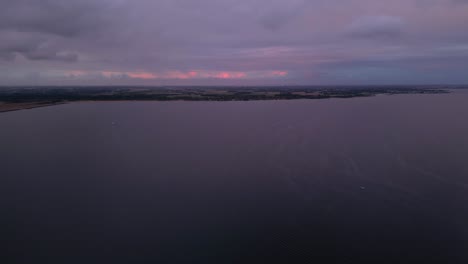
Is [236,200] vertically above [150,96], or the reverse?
[150,96]

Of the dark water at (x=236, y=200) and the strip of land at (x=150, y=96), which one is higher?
the strip of land at (x=150, y=96)

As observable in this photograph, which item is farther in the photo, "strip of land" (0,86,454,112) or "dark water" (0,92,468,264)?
"strip of land" (0,86,454,112)

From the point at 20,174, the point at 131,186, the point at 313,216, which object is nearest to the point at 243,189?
the point at 313,216

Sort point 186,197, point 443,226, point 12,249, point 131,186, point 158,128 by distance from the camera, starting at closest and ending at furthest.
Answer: point 12,249 < point 443,226 < point 186,197 < point 131,186 < point 158,128

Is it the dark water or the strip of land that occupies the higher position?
the strip of land

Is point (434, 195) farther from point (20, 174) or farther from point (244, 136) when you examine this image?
point (20, 174)

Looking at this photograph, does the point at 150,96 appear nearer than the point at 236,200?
No

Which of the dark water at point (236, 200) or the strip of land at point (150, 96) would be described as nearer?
the dark water at point (236, 200)

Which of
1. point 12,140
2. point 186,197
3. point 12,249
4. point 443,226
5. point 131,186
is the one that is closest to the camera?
point 12,249
